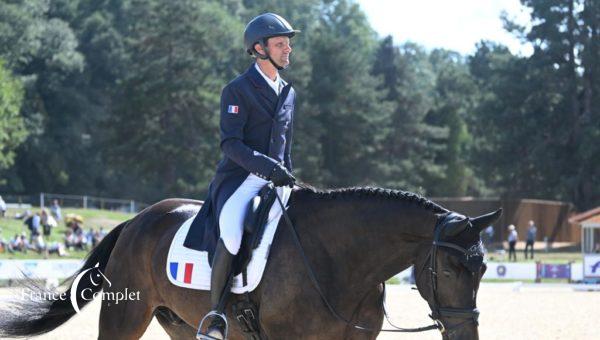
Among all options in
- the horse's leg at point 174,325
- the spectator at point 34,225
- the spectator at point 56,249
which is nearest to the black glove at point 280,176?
the horse's leg at point 174,325

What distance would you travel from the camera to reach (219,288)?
6023 mm

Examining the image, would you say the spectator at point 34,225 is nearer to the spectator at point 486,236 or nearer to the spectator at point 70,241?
the spectator at point 70,241

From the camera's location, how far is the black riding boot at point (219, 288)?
19.6 feet

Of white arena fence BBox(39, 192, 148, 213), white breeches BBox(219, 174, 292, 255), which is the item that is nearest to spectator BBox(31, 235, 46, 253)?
white arena fence BBox(39, 192, 148, 213)

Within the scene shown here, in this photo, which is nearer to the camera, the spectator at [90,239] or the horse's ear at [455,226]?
the horse's ear at [455,226]

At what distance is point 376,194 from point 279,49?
1190 mm

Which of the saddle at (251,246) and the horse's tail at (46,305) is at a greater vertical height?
the saddle at (251,246)

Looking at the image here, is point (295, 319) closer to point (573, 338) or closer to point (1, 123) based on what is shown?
point (573, 338)

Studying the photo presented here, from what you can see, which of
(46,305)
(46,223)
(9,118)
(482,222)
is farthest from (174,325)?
(9,118)

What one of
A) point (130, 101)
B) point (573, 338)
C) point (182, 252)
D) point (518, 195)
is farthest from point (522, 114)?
point (182, 252)

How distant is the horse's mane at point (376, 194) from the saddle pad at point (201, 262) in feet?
0.57

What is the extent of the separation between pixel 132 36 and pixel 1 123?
44.1ft

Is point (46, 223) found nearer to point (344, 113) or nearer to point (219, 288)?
point (219, 288)

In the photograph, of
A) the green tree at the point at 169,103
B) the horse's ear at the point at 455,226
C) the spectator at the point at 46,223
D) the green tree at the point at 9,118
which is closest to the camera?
the horse's ear at the point at 455,226
